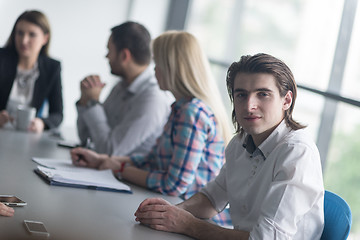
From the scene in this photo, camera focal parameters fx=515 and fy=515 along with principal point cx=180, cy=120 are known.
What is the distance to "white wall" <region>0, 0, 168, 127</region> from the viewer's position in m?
4.97

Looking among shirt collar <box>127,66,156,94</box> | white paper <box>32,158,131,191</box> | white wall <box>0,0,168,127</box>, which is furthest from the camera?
white wall <box>0,0,168,127</box>

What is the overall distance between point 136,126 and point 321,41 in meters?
1.99

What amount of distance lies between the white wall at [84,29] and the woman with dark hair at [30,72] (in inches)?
62.4

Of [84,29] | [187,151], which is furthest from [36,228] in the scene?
[84,29]

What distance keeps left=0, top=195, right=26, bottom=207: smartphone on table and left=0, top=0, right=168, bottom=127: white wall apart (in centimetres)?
350

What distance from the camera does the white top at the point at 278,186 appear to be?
4.35ft

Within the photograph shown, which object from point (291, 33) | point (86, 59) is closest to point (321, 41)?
point (291, 33)

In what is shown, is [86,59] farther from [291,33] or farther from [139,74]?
[139,74]

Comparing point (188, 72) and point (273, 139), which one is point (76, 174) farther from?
point (273, 139)

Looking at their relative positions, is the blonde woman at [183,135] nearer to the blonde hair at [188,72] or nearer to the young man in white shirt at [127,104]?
the blonde hair at [188,72]

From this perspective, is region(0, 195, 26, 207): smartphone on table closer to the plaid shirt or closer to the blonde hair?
the plaid shirt

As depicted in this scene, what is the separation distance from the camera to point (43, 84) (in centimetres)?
332

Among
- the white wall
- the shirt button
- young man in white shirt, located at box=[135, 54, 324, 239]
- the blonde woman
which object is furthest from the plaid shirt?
the white wall

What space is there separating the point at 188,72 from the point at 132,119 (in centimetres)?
47
